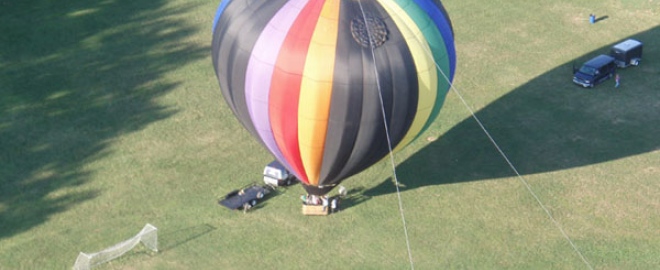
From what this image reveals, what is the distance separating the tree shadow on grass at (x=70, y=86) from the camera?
144 feet

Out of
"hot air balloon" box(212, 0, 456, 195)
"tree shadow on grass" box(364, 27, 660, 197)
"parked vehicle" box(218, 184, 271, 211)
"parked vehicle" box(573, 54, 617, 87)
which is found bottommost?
"tree shadow on grass" box(364, 27, 660, 197)

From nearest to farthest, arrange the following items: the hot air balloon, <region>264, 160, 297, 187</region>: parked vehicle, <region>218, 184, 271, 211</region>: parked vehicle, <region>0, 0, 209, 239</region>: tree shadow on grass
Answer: the hot air balloon
<region>218, 184, 271, 211</region>: parked vehicle
<region>264, 160, 297, 187</region>: parked vehicle
<region>0, 0, 209, 239</region>: tree shadow on grass

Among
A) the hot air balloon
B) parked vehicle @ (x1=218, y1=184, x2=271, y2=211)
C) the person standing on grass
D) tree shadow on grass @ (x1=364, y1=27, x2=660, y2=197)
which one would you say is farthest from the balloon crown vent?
the person standing on grass

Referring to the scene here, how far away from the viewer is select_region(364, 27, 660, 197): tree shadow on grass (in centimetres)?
4478

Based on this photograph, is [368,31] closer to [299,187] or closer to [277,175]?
[277,175]

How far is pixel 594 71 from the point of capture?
51500mm

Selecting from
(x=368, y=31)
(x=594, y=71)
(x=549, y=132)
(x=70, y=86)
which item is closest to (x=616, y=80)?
(x=594, y=71)

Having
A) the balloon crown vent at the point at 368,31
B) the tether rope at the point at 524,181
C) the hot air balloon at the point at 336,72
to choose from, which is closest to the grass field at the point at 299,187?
the tether rope at the point at 524,181

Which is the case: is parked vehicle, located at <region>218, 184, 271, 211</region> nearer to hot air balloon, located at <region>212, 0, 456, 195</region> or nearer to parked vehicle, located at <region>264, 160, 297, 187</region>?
parked vehicle, located at <region>264, 160, 297, 187</region>

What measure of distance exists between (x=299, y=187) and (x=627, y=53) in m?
21.6

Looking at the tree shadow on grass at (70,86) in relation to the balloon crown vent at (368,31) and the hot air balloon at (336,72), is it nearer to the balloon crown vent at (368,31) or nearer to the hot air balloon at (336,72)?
the hot air balloon at (336,72)

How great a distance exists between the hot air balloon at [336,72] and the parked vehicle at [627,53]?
18.3m

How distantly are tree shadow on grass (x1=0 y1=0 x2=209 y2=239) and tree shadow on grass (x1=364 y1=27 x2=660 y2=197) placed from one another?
14.3 meters

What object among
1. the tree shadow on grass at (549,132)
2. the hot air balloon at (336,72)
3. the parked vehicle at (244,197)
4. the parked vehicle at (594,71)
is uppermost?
the hot air balloon at (336,72)
